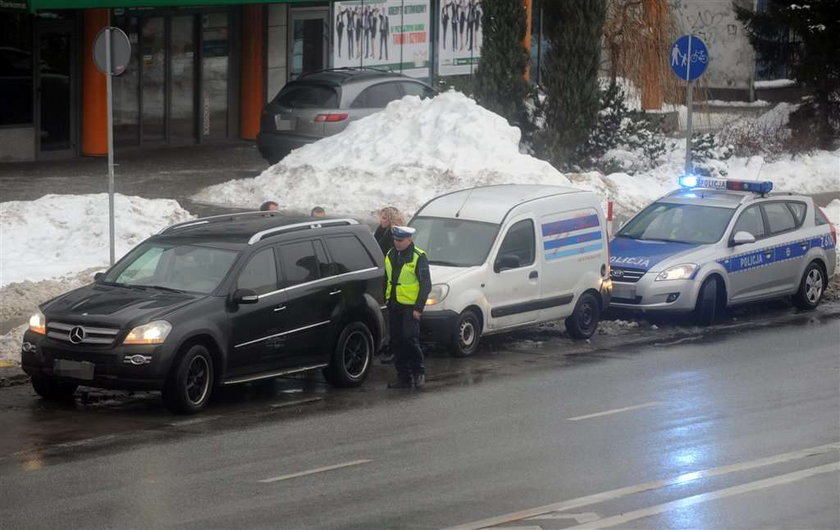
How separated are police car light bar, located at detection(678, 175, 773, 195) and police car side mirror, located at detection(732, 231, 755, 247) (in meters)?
1.16

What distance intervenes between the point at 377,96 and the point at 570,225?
10.5 m

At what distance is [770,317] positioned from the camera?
19375mm

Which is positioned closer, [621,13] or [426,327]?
[426,327]

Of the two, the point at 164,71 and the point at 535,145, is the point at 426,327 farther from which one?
the point at 164,71

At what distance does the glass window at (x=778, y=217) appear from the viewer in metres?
19.6

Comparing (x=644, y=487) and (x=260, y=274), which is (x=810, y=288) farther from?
(x=644, y=487)

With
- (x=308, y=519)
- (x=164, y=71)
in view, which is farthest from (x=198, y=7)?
(x=308, y=519)

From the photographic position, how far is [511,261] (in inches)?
647

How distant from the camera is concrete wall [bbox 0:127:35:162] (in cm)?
2677

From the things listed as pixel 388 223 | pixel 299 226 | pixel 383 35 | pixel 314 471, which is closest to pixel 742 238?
pixel 388 223

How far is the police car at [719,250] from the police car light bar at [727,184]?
0.04ft

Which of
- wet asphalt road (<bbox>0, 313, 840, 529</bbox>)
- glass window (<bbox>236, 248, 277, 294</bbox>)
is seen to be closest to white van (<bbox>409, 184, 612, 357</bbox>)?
wet asphalt road (<bbox>0, 313, 840, 529</bbox>)

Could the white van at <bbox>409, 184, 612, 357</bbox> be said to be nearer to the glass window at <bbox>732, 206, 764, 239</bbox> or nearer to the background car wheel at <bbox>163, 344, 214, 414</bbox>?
the glass window at <bbox>732, 206, 764, 239</bbox>

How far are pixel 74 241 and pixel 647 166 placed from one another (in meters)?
13.4
